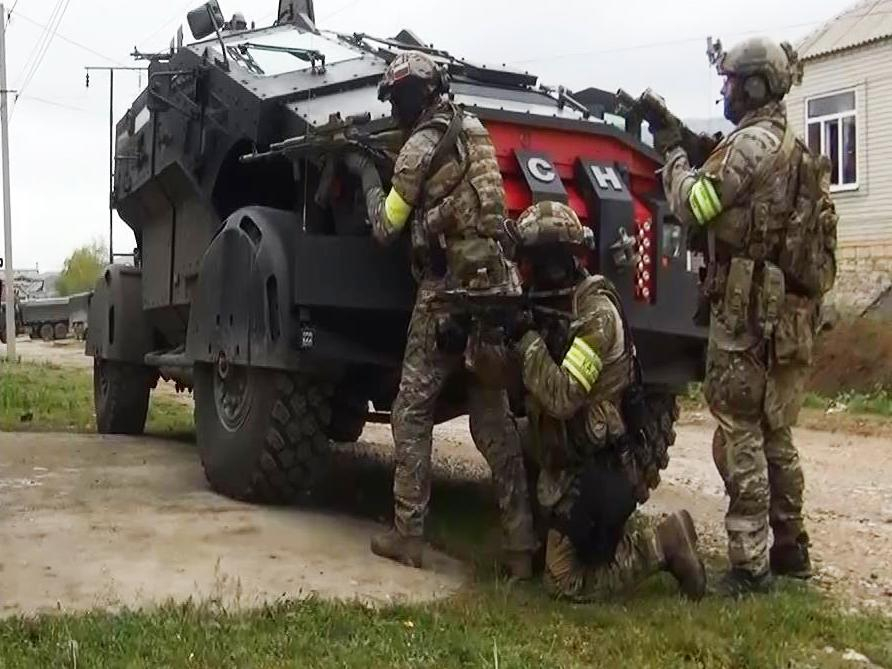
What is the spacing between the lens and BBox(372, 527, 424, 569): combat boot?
15.4 feet

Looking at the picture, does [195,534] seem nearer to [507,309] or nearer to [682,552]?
[507,309]

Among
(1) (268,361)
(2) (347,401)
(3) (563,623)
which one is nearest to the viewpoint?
(3) (563,623)

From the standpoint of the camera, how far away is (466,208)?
473cm

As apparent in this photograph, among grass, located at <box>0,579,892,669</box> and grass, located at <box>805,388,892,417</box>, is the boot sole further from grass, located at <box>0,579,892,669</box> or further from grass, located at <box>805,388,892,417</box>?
grass, located at <box>805,388,892,417</box>

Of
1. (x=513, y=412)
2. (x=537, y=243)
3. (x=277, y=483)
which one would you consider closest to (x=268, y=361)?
(x=277, y=483)

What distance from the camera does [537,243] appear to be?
4348 millimetres

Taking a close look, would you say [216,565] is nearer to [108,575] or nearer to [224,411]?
[108,575]

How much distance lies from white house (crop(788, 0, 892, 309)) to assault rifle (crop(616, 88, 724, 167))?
14.0 metres

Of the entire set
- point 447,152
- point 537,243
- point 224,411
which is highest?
point 447,152

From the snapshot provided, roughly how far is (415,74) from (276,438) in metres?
1.63

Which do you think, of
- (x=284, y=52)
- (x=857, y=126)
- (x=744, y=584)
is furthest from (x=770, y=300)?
(x=857, y=126)

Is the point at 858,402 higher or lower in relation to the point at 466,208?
lower

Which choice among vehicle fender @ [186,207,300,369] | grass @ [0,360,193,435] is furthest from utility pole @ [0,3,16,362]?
vehicle fender @ [186,207,300,369]

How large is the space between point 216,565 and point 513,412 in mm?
1316
